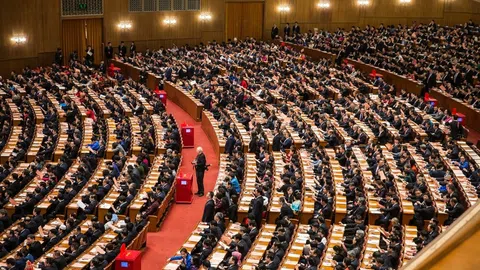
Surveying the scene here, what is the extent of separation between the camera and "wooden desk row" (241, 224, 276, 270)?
12.1m

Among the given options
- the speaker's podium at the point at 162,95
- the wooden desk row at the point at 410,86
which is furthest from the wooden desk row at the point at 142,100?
the wooden desk row at the point at 410,86

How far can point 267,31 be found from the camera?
38.7 metres

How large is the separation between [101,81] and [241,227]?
15.8m

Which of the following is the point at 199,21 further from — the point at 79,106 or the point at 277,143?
the point at 277,143

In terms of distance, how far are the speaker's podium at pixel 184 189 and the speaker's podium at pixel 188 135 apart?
487cm

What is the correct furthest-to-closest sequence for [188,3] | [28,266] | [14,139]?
[188,3] < [14,139] < [28,266]

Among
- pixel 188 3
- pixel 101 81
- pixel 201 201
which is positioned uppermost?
pixel 188 3

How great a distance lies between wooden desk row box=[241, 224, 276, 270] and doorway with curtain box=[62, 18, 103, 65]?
21468 mm

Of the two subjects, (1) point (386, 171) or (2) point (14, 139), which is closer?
(1) point (386, 171)

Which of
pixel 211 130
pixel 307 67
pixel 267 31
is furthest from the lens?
pixel 267 31

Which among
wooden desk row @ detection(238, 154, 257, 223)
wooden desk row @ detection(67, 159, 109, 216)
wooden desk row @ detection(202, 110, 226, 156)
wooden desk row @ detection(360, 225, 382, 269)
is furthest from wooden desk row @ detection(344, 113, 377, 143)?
wooden desk row @ detection(67, 159, 109, 216)

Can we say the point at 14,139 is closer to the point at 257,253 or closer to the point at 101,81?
the point at 101,81

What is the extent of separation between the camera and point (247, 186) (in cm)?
1662

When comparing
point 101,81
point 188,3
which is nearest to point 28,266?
point 101,81
